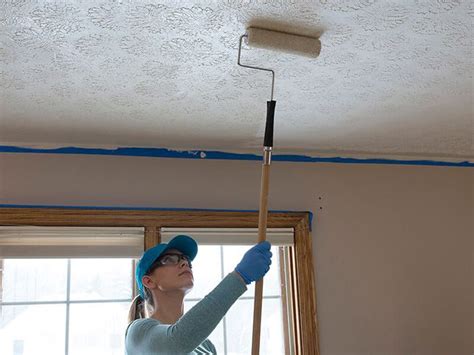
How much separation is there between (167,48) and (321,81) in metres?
0.62

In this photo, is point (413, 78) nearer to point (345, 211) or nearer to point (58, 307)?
point (345, 211)

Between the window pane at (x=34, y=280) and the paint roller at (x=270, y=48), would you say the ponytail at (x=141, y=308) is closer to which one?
the paint roller at (x=270, y=48)

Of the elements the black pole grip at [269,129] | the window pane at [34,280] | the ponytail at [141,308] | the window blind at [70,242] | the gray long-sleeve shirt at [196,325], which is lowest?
the gray long-sleeve shirt at [196,325]

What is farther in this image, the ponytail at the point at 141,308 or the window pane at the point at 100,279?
the window pane at the point at 100,279

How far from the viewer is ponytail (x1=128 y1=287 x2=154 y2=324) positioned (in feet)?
6.44

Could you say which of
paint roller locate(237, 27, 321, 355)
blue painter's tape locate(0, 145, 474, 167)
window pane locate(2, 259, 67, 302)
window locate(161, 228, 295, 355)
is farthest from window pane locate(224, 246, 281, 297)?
paint roller locate(237, 27, 321, 355)

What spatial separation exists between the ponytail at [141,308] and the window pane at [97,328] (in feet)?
1.98

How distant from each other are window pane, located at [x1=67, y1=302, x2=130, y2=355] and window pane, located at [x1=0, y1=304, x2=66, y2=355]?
0.17 ft

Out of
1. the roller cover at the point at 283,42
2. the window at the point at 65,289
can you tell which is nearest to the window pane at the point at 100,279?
the window at the point at 65,289

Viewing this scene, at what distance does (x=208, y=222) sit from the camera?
2795 mm

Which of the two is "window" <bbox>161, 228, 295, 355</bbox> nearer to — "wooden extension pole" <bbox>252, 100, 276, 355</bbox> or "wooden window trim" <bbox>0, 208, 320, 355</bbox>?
"wooden window trim" <bbox>0, 208, 320, 355</bbox>

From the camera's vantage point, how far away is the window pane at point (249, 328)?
279 cm

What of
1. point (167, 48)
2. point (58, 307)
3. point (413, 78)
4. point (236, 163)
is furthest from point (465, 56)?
point (58, 307)

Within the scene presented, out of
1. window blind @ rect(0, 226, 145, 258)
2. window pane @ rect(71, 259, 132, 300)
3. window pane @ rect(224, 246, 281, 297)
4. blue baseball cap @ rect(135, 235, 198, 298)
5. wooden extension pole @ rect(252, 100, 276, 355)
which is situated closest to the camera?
wooden extension pole @ rect(252, 100, 276, 355)
